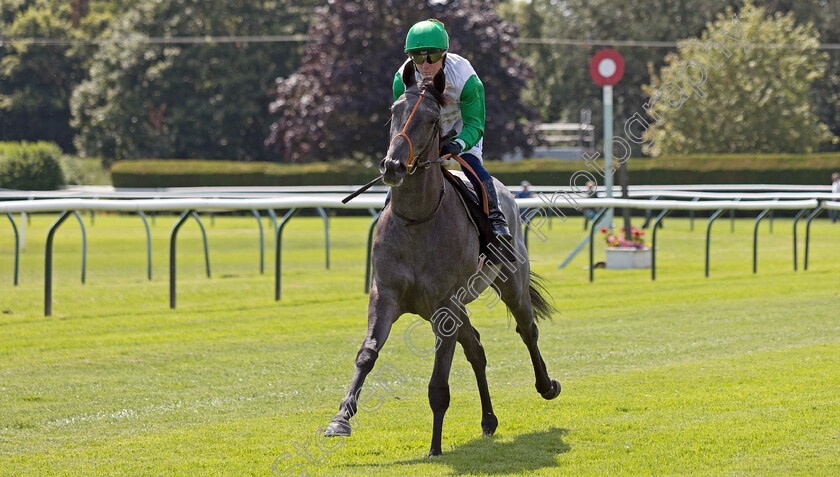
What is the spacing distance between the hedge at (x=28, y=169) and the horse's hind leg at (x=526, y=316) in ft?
113

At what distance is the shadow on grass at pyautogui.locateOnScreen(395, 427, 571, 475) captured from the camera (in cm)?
486

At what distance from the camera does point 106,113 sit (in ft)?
159

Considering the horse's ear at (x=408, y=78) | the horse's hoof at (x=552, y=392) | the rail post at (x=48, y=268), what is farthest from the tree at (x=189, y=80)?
the horse's ear at (x=408, y=78)

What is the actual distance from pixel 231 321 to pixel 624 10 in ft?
134

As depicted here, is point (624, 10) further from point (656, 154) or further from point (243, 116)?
point (243, 116)

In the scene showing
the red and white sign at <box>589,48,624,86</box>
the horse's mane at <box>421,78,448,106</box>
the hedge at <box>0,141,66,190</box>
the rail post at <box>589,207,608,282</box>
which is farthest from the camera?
the hedge at <box>0,141,66,190</box>

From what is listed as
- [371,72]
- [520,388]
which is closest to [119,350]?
[520,388]

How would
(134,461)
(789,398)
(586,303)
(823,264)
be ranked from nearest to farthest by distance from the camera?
(134,461), (789,398), (586,303), (823,264)

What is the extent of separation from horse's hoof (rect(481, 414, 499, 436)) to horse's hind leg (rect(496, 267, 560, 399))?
63cm

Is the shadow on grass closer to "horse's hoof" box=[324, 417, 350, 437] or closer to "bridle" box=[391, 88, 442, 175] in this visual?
"horse's hoof" box=[324, 417, 350, 437]

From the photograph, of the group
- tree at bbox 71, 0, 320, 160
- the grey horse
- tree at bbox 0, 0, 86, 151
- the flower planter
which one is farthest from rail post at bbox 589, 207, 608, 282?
tree at bbox 0, 0, 86, 151

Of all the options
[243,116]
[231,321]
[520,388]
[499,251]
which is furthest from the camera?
[243,116]

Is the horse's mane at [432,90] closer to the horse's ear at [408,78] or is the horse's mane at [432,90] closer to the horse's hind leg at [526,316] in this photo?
the horse's ear at [408,78]

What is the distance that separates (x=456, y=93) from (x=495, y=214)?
0.74 metres
